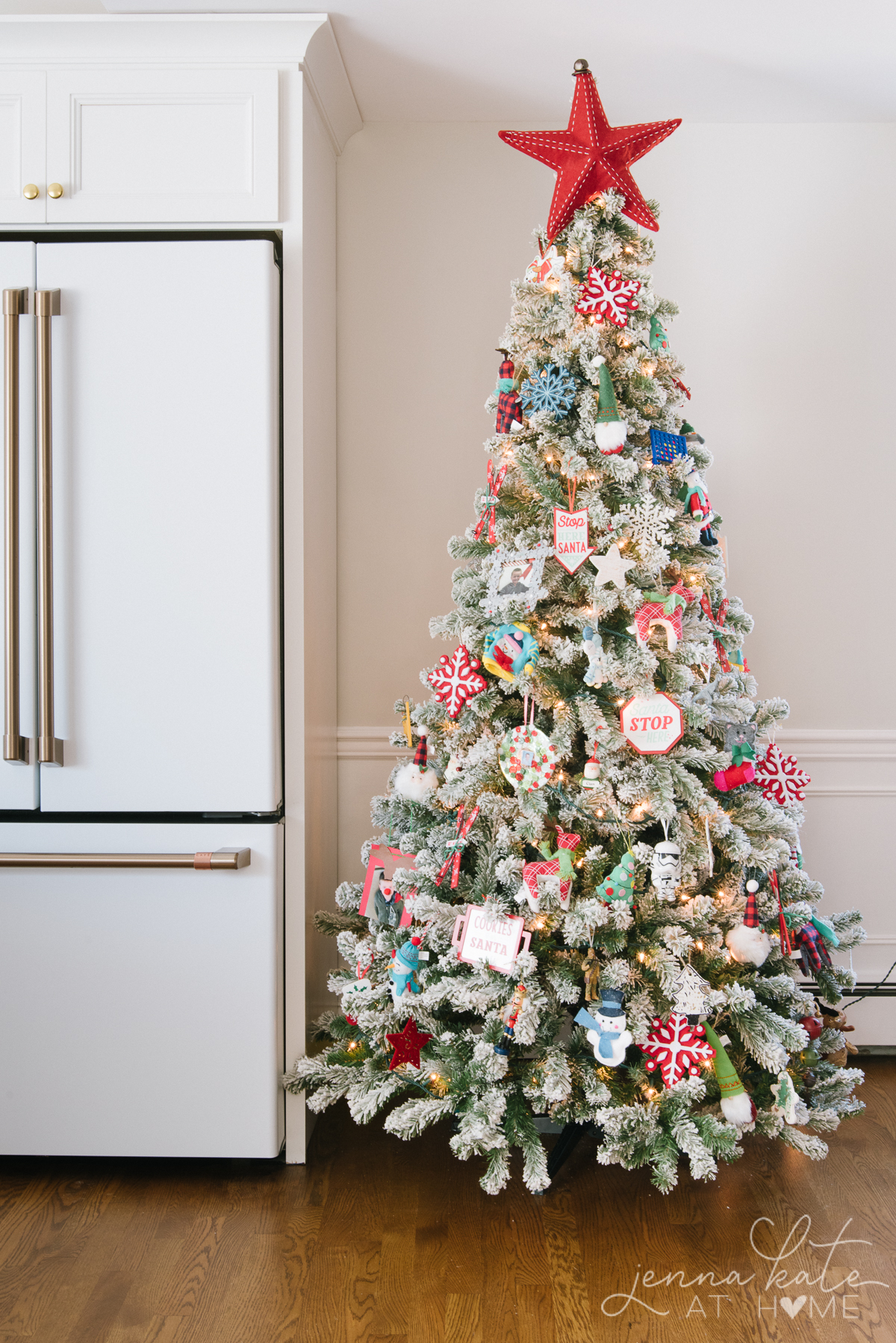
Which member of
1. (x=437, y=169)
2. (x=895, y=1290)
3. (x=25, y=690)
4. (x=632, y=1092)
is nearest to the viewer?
(x=895, y=1290)

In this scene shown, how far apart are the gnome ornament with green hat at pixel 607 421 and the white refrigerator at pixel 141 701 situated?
0.67 metres

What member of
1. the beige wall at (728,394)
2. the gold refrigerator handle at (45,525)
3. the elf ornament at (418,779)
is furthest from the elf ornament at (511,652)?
the gold refrigerator handle at (45,525)

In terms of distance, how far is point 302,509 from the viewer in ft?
6.31

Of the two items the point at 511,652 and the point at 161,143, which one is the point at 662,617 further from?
the point at 161,143

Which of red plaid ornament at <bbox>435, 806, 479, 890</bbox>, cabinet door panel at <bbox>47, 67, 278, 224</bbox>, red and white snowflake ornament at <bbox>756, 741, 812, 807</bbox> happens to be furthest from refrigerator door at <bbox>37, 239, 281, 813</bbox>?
red and white snowflake ornament at <bbox>756, 741, 812, 807</bbox>

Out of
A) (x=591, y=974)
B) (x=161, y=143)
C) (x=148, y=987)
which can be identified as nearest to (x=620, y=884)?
(x=591, y=974)

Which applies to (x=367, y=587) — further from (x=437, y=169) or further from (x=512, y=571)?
(x=437, y=169)

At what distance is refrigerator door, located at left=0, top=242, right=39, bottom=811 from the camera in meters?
1.81

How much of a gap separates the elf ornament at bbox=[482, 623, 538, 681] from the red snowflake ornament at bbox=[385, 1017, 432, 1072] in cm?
76

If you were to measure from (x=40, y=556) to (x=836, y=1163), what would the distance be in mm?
2140

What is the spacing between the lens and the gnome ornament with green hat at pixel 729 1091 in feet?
5.50

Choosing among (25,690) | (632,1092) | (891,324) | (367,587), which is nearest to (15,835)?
(25,690)

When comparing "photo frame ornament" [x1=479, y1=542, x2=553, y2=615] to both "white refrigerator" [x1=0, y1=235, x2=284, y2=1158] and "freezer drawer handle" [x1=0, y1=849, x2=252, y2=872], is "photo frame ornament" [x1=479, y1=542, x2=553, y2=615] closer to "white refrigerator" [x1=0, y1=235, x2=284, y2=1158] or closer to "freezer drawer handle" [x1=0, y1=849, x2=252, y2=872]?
"white refrigerator" [x1=0, y1=235, x2=284, y2=1158]

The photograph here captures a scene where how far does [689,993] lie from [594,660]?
65 cm
